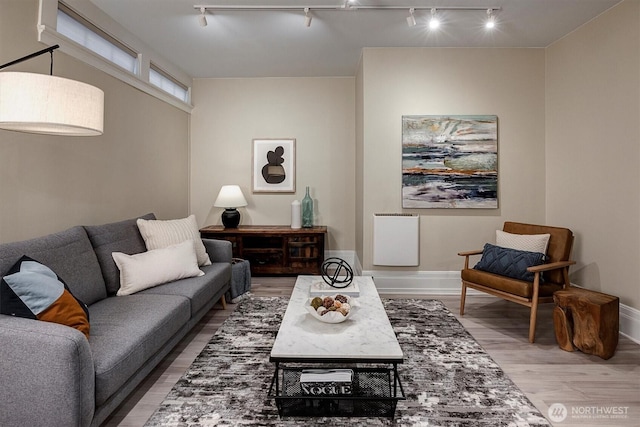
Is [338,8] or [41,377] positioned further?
[338,8]

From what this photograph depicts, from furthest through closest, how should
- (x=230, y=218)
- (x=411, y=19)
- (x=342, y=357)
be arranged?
(x=230, y=218)
(x=411, y=19)
(x=342, y=357)

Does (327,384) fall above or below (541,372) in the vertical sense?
above

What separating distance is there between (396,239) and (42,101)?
3.36 meters

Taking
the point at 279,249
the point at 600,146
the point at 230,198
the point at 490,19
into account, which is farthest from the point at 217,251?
the point at 600,146

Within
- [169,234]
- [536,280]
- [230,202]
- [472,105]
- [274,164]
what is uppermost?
[472,105]

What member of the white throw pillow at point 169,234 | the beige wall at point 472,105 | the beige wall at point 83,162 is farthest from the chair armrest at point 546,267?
the beige wall at point 83,162

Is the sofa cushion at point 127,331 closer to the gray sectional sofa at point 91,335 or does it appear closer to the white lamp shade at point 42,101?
the gray sectional sofa at point 91,335

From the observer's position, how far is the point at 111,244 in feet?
9.32

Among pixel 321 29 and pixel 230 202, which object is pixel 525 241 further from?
pixel 230 202

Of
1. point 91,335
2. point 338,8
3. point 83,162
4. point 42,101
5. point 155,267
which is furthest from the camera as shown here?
point 338,8

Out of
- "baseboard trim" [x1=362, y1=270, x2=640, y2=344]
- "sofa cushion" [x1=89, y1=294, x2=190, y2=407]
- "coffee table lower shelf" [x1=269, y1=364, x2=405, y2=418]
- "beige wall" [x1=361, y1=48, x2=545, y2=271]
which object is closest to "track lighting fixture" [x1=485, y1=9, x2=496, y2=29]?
"beige wall" [x1=361, y1=48, x2=545, y2=271]

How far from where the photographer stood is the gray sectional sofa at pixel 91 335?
1.43m

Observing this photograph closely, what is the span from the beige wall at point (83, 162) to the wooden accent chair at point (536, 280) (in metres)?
3.35

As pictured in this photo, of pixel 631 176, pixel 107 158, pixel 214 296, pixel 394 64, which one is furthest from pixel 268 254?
pixel 631 176
